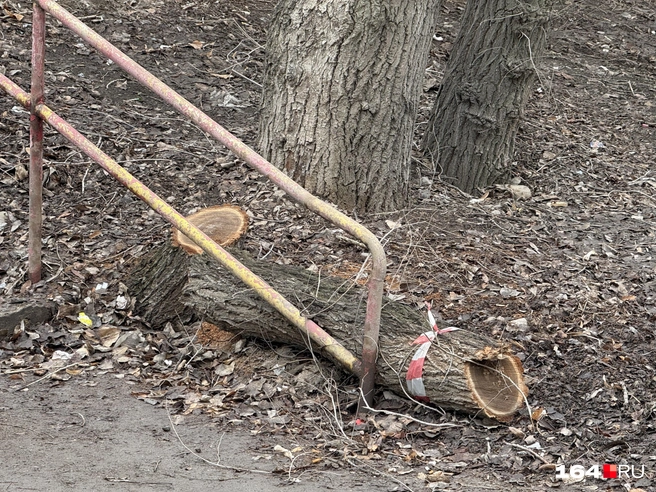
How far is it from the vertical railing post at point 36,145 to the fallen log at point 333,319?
0.48 m

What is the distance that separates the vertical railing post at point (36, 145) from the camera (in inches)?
150

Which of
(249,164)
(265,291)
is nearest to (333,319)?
(265,291)

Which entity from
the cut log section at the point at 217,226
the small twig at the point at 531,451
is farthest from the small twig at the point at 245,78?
the small twig at the point at 531,451

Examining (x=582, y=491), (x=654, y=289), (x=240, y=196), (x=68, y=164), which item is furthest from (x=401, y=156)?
(x=582, y=491)

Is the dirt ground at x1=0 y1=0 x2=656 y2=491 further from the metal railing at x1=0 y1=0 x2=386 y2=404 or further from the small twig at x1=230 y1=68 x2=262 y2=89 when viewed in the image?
the metal railing at x1=0 y1=0 x2=386 y2=404

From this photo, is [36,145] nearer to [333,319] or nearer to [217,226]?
[217,226]

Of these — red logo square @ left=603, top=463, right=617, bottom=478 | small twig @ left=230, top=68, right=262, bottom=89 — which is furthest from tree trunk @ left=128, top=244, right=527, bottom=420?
small twig @ left=230, top=68, right=262, bottom=89

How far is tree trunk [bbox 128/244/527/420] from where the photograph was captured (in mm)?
3436

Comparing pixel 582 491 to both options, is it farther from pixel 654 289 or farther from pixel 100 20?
pixel 100 20

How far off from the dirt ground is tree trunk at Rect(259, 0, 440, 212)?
0.88 feet

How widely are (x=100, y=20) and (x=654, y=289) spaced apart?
473cm

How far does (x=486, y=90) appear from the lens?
577cm

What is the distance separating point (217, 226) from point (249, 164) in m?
0.88

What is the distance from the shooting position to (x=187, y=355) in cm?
392
